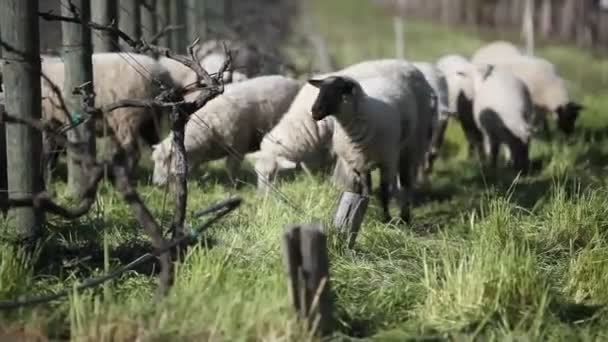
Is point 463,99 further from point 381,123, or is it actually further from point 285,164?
point 381,123

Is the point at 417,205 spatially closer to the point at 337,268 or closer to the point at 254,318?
the point at 337,268

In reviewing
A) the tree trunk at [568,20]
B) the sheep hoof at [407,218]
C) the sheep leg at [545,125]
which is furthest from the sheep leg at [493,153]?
the tree trunk at [568,20]

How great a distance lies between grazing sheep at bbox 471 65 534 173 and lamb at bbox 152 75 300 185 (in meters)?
2.56

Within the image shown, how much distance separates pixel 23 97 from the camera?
649 cm

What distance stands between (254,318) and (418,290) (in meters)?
1.43

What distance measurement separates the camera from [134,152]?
408 inches

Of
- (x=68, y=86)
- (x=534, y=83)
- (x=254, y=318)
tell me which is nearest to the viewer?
(x=254, y=318)

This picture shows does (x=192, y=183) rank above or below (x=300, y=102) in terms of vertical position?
below

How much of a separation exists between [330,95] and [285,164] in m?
1.90

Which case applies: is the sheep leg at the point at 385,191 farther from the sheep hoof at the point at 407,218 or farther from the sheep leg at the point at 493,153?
the sheep leg at the point at 493,153

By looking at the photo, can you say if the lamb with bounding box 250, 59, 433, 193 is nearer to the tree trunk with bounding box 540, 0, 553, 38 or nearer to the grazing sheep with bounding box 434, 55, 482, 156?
the grazing sheep with bounding box 434, 55, 482, 156

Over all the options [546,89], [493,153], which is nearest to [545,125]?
[546,89]

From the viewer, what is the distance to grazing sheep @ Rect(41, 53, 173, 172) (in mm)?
10055

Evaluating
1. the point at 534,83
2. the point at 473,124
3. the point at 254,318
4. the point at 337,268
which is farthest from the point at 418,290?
the point at 534,83
